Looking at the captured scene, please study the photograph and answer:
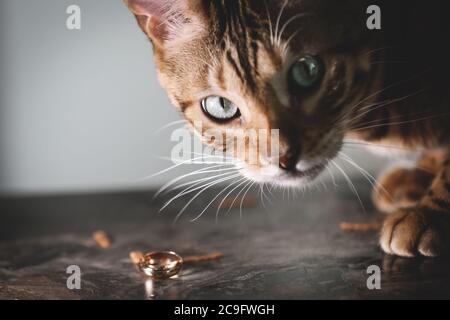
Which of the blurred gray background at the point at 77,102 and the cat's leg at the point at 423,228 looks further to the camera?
the blurred gray background at the point at 77,102

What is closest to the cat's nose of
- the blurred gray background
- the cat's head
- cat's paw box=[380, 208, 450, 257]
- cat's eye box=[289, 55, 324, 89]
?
the cat's head

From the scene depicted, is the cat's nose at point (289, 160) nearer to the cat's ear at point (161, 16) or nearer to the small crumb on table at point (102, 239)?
the cat's ear at point (161, 16)

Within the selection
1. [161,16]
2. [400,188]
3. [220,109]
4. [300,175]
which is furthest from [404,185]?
[161,16]

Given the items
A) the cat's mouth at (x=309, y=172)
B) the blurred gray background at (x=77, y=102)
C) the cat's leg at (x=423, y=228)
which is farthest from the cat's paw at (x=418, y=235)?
the blurred gray background at (x=77, y=102)

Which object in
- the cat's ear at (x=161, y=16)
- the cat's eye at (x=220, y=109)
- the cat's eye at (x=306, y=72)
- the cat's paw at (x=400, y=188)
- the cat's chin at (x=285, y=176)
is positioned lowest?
the cat's chin at (x=285, y=176)

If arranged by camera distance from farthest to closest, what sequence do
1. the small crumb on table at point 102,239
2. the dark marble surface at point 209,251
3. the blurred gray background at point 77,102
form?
the blurred gray background at point 77,102, the small crumb on table at point 102,239, the dark marble surface at point 209,251

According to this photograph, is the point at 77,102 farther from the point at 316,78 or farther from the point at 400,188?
the point at 400,188

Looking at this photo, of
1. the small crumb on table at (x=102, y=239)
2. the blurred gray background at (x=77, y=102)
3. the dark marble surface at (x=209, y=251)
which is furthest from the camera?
the blurred gray background at (x=77, y=102)
